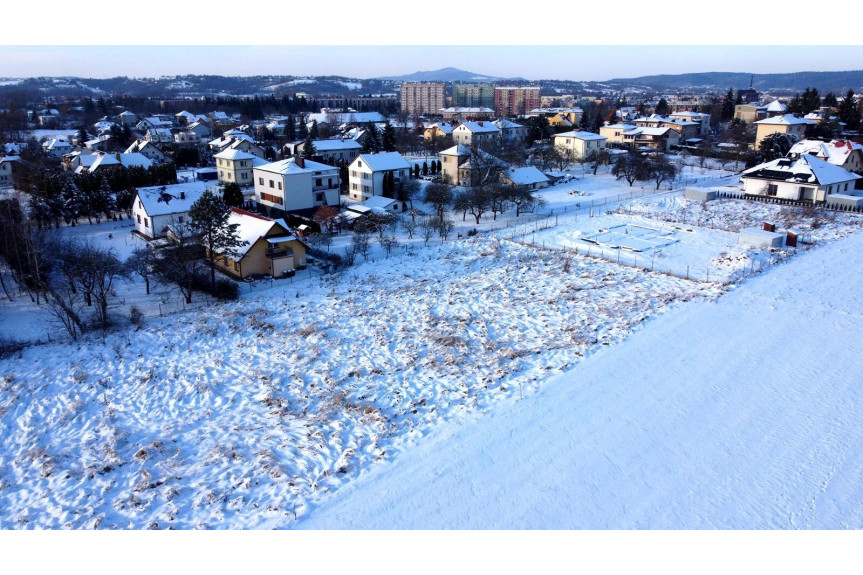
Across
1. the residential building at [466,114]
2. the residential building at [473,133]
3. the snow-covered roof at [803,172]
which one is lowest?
the snow-covered roof at [803,172]

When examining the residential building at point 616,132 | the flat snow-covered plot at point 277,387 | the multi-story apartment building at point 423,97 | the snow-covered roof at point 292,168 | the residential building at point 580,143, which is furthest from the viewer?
the multi-story apartment building at point 423,97

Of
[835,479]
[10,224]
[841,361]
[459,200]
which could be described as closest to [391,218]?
[459,200]

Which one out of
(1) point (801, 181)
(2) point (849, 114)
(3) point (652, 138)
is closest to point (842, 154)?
(1) point (801, 181)

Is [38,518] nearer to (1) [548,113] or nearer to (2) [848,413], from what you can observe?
(2) [848,413]

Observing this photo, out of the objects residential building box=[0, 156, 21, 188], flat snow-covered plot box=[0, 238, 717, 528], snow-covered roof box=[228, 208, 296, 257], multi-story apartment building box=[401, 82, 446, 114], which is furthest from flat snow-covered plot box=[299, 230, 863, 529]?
multi-story apartment building box=[401, 82, 446, 114]

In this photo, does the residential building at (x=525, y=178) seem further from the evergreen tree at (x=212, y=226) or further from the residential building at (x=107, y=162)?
the residential building at (x=107, y=162)

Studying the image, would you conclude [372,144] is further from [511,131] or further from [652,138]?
[652,138]

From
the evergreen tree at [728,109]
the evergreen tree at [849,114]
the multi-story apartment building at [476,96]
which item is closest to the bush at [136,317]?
the evergreen tree at [849,114]
